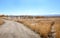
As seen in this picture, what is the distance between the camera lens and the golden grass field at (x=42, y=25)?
4368 millimetres

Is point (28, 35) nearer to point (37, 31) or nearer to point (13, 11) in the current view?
point (37, 31)

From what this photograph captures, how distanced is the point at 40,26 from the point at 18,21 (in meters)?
1.16

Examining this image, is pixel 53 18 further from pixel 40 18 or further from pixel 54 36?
pixel 54 36

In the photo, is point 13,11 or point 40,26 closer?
point 40,26

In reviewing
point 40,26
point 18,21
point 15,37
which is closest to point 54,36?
point 40,26

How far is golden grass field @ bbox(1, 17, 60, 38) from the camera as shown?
4368mm

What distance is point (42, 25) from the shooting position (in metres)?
4.59

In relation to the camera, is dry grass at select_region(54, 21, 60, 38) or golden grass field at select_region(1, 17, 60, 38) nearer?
dry grass at select_region(54, 21, 60, 38)

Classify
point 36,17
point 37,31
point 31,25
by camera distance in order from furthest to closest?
point 36,17 → point 31,25 → point 37,31

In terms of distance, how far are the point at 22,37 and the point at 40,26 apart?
822mm

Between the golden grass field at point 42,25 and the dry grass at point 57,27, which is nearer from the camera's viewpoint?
the dry grass at point 57,27

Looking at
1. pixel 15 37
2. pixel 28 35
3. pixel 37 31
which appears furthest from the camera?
pixel 37 31

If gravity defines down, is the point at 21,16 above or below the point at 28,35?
above

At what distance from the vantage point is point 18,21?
18.0 feet
